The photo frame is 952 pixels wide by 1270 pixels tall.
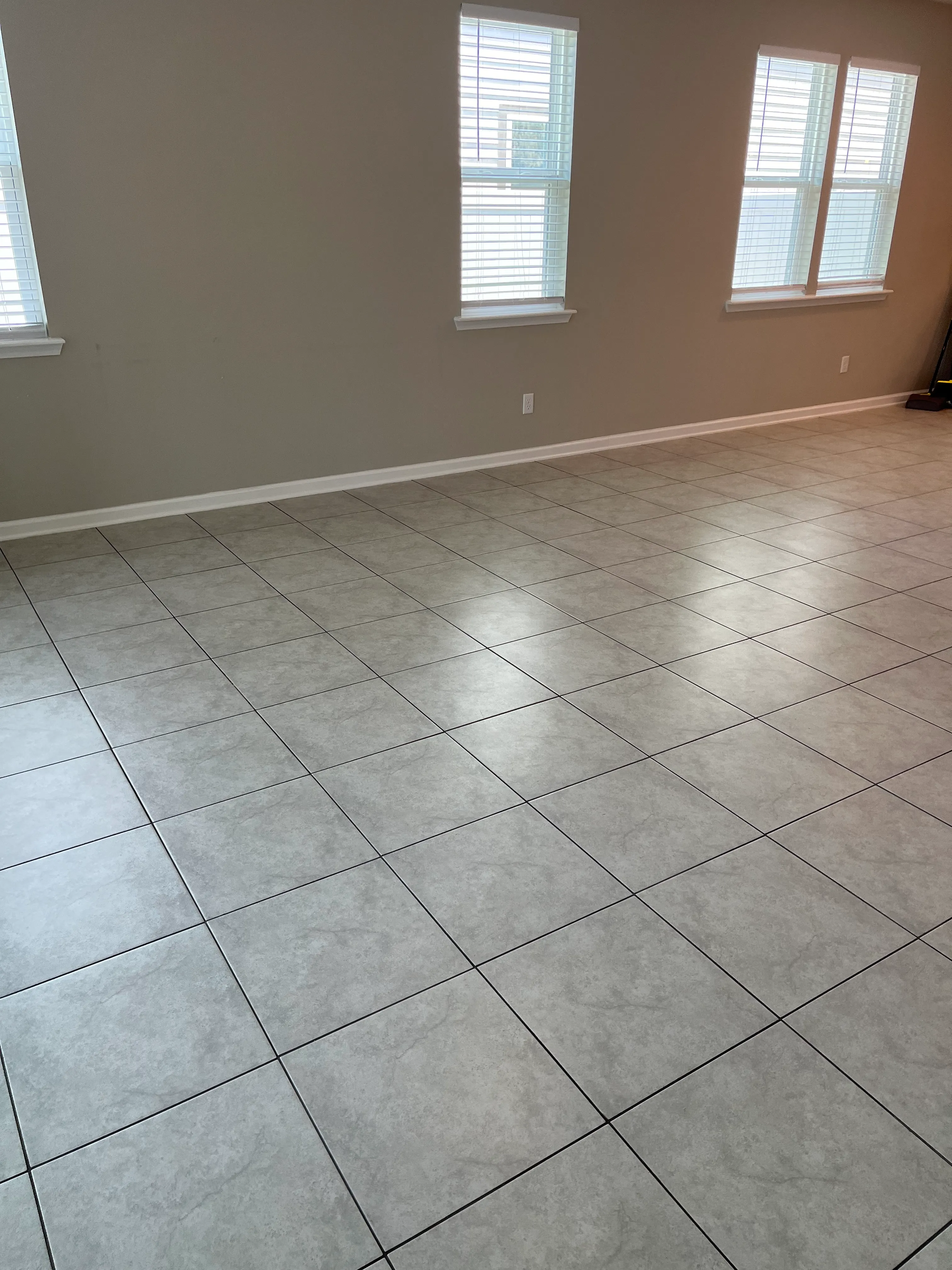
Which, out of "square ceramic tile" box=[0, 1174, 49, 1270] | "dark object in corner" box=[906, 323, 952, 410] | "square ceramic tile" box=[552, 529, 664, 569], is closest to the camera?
"square ceramic tile" box=[0, 1174, 49, 1270]

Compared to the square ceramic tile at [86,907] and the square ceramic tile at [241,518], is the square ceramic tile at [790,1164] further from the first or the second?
the square ceramic tile at [241,518]

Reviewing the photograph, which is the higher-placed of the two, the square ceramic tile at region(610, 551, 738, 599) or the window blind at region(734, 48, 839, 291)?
the window blind at region(734, 48, 839, 291)

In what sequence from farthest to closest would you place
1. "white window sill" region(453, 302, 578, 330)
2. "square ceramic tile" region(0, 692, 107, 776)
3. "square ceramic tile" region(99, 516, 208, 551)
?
"white window sill" region(453, 302, 578, 330)
"square ceramic tile" region(99, 516, 208, 551)
"square ceramic tile" region(0, 692, 107, 776)

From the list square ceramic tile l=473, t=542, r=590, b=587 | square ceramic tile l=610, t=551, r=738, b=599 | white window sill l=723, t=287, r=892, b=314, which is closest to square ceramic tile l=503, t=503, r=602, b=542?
square ceramic tile l=473, t=542, r=590, b=587

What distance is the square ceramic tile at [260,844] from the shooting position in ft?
6.43

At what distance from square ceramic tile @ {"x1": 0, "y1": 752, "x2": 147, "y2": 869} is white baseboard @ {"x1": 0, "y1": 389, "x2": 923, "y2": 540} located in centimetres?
196

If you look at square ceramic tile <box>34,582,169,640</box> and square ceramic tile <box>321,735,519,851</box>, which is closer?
square ceramic tile <box>321,735,519,851</box>

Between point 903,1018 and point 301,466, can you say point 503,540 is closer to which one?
point 301,466

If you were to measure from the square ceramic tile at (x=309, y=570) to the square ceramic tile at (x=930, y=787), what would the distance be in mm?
2041

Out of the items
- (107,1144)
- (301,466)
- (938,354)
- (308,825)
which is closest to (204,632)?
(308,825)

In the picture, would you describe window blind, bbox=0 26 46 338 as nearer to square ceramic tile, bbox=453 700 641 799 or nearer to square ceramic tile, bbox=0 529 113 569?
square ceramic tile, bbox=0 529 113 569

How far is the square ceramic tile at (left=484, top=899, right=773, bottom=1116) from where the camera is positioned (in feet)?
5.04

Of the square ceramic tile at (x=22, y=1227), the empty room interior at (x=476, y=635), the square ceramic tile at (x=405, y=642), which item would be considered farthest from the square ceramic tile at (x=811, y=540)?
the square ceramic tile at (x=22, y=1227)

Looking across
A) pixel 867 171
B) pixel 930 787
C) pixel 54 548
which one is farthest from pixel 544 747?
pixel 867 171
